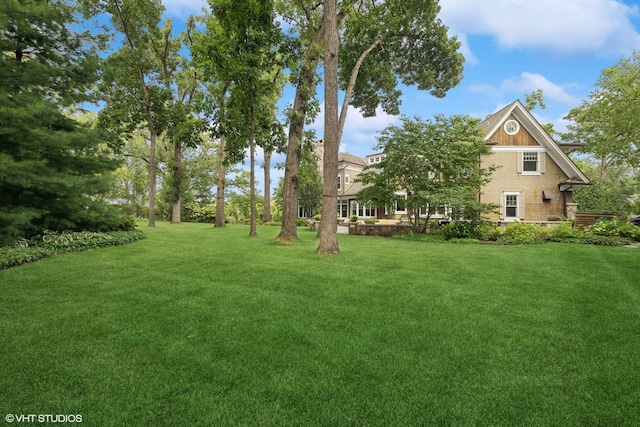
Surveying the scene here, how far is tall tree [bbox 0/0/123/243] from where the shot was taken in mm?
8031

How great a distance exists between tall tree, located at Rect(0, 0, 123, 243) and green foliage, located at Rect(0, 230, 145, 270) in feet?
1.26

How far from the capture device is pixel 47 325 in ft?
12.8

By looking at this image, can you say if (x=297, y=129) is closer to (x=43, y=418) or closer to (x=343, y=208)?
(x=43, y=418)

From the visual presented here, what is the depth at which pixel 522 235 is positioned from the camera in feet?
43.0

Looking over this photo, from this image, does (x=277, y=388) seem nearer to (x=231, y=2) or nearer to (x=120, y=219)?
(x=120, y=219)

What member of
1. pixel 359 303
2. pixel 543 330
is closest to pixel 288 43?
pixel 359 303

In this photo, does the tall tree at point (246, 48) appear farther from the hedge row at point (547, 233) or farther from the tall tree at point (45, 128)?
the hedge row at point (547, 233)

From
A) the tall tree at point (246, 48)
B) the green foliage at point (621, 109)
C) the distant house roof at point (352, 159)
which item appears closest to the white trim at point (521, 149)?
the green foliage at point (621, 109)

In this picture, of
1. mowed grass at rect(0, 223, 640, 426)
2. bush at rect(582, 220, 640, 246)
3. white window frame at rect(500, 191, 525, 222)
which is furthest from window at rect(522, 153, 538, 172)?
mowed grass at rect(0, 223, 640, 426)

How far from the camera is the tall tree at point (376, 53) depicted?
43.4 ft

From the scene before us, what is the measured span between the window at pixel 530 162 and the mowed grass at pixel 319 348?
16.8 metres

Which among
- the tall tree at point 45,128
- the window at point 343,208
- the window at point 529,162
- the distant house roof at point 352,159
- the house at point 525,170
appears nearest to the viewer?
the tall tree at point 45,128

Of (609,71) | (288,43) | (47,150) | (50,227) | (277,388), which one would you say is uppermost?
(609,71)

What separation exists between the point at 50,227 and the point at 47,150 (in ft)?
7.86
